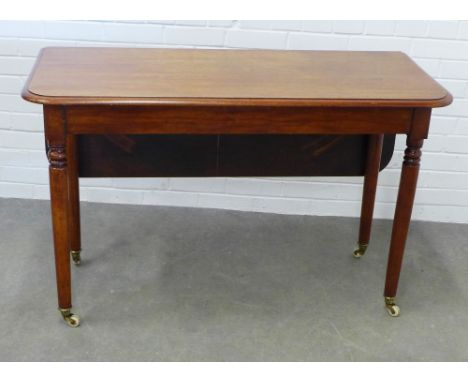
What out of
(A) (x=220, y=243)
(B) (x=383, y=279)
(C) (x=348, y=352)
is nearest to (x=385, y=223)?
(B) (x=383, y=279)

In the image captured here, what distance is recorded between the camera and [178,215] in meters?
3.07

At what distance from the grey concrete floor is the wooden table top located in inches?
32.0

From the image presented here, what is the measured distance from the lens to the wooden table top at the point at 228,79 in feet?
6.45

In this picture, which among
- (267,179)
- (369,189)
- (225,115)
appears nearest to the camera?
(225,115)

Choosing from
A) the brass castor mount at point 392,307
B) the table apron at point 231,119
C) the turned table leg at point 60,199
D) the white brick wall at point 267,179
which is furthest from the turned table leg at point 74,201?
the brass castor mount at point 392,307

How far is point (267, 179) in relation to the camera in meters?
3.08

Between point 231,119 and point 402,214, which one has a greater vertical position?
point 231,119

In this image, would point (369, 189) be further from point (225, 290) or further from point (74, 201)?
point (74, 201)

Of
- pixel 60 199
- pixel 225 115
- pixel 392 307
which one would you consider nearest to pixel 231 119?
pixel 225 115

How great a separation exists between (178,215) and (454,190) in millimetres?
1242

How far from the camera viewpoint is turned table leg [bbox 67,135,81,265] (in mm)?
2354

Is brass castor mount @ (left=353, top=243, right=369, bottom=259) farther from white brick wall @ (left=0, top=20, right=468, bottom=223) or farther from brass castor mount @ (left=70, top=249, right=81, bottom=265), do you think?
brass castor mount @ (left=70, top=249, right=81, bottom=265)

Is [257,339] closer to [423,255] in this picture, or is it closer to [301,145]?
[301,145]

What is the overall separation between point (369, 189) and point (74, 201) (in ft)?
3.67
